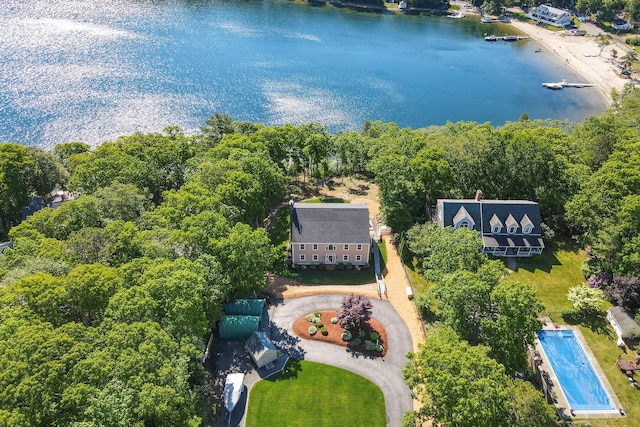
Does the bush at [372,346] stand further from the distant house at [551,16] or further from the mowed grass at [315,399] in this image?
the distant house at [551,16]

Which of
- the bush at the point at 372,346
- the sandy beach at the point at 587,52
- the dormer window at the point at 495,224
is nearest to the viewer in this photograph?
the bush at the point at 372,346

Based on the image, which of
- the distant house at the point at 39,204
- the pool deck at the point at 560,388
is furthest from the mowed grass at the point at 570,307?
the distant house at the point at 39,204

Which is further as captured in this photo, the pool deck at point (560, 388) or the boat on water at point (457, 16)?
the boat on water at point (457, 16)

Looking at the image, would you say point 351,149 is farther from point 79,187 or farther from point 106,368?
point 106,368

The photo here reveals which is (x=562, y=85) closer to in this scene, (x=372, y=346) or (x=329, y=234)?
(x=329, y=234)

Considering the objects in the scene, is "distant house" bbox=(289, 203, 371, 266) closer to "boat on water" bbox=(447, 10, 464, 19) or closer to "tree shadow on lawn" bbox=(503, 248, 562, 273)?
"tree shadow on lawn" bbox=(503, 248, 562, 273)

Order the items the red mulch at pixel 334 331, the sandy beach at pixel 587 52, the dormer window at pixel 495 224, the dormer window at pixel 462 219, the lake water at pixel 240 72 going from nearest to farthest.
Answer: the red mulch at pixel 334 331, the dormer window at pixel 462 219, the dormer window at pixel 495 224, the lake water at pixel 240 72, the sandy beach at pixel 587 52

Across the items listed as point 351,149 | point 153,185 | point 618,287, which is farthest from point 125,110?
point 618,287
